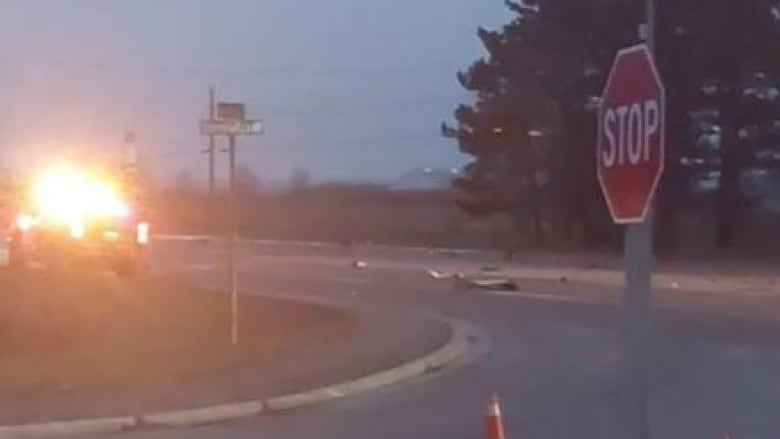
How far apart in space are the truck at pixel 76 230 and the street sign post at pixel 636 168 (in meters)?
39.9

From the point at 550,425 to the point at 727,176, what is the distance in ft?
171

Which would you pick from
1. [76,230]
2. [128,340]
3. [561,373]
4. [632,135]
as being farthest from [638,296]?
[76,230]

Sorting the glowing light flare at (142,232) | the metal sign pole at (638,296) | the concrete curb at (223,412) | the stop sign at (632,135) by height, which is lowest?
the glowing light flare at (142,232)

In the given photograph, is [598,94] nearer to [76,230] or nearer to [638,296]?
[76,230]

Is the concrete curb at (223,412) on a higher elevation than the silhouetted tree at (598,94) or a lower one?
lower

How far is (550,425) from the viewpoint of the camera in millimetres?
18453

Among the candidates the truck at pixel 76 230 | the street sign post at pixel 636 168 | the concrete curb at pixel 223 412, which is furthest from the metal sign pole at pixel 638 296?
the truck at pixel 76 230

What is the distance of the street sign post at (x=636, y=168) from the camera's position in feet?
22.3

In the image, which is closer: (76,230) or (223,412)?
(223,412)

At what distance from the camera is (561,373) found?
82.5 ft

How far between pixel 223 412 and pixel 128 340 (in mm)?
8231

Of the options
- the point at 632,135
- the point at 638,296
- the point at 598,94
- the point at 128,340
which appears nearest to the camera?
the point at 638,296

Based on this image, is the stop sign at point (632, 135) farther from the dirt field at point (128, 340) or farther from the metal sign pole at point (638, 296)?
the dirt field at point (128, 340)

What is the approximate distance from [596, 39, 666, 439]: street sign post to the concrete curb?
35.8 ft
